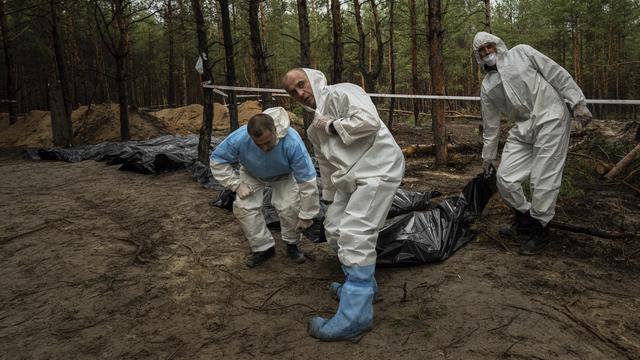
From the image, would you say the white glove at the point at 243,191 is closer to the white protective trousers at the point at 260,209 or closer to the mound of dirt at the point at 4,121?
the white protective trousers at the point at 260,209

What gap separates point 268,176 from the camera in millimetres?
3480

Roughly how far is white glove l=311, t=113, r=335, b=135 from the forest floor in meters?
1.21

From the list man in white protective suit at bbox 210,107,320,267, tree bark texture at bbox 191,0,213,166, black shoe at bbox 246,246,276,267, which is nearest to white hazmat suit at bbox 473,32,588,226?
man in white protective suit at bbox 210,107,320,267

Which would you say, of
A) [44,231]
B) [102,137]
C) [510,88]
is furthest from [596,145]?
[102,137]

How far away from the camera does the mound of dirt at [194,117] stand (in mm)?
15617

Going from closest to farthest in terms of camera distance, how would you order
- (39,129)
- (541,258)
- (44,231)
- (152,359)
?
(152,359) → (541,258) → (44,231) → (39,129)

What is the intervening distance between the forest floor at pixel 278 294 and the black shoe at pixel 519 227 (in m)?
0.10

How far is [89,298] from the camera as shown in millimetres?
2928

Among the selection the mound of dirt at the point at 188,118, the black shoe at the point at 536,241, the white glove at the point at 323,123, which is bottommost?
the black shoe at the point at 536,241

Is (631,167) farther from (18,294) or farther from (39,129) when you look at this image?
(39,129)

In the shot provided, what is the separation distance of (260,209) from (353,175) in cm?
133

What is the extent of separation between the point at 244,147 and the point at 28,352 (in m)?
1.92

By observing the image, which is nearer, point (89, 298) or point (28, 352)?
point (28, 352)

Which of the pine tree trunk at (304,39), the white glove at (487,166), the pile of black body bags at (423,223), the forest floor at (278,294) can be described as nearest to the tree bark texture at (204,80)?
the pile of black body bags at (423,223)
